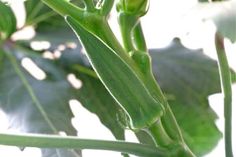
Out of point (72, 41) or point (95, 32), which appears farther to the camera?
point (72, 41)

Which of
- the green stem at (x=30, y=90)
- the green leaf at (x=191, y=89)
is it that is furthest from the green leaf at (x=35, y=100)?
the green leaf at (x=191, y=89)

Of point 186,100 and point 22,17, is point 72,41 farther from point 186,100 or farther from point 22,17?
point 186,100

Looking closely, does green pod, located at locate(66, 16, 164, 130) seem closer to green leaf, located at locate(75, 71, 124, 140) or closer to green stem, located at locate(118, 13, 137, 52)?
green stem, located at locate(118, 13, 137, 52)

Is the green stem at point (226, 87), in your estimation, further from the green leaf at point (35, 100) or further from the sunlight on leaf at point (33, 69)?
the sunlight on leaf at point (33, 69)

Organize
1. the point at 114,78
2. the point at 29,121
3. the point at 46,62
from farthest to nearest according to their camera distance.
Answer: the point at 46,62 < the point at 29,121 < the point at 114,78

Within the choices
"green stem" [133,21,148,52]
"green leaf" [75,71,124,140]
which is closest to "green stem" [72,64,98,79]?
"green leaf" [75,71,124,140]

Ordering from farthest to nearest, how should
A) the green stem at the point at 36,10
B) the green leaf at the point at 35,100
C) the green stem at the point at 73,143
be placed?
the green stem at the point at 36,10, the green leaf at the point at 35,100, the green stem at the point at 73,143

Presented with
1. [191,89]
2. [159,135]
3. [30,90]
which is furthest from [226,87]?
Result: [30,90]

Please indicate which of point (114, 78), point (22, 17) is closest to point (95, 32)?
point (114, 78)
